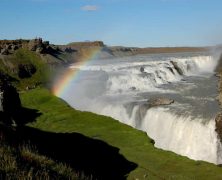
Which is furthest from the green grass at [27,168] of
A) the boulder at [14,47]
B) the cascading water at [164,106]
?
the boulder at [14,47]

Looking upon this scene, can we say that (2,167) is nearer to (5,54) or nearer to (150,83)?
(150,83)

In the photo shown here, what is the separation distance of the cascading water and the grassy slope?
530cm

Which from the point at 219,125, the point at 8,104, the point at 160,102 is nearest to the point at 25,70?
the point at 160,102

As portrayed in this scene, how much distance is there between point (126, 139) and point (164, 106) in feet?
47.1

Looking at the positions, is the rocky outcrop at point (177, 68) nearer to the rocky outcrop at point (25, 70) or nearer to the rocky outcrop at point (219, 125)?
the rocky outcrop at point (25, 70)

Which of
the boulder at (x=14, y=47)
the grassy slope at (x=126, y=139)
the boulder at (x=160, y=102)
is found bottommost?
the grassy slope at (x=126, y=139)

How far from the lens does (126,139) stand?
35188 mm

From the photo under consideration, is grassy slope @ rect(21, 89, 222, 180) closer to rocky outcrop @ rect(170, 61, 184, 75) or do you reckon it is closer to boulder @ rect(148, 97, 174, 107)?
boulder @ rect(148, 97, 174, 107)

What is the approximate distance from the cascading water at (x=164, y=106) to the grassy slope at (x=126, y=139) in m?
5.30

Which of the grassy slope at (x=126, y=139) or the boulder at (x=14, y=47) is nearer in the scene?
the grassy slope at (x=126, y=139)

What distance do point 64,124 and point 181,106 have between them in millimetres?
13831

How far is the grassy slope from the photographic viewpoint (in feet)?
84.0

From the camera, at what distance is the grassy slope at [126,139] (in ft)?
84.0

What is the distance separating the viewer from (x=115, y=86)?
74.0m
